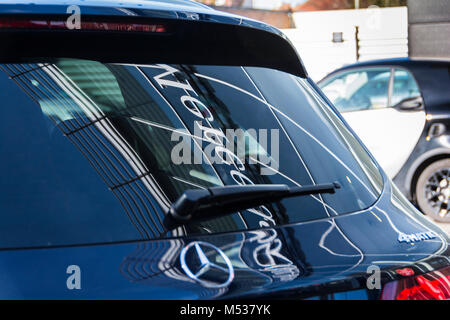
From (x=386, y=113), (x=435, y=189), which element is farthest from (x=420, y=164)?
(x=386, y=113)

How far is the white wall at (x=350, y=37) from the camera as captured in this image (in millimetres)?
30438

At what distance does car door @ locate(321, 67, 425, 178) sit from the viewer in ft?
27.3

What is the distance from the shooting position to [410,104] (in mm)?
8312

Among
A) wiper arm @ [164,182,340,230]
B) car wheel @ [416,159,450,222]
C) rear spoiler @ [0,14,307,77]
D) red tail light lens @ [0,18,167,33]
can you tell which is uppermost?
red tail light lens @ [0,18,167,33]

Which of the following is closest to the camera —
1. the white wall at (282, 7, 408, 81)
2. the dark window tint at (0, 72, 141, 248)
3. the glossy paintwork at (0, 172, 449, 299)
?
the glossy paintwork at (0, 172, 449, 299)

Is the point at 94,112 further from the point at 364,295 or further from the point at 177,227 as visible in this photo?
the point at 364,295

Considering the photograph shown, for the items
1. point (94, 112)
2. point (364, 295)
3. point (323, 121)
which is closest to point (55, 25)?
point (94, 112)

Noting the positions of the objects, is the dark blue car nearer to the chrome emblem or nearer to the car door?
the chrome emblem

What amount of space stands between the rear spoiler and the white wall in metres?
28.1

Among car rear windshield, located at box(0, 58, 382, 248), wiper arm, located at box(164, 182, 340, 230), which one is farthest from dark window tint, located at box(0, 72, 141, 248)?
wiper arm, located at box(164, 182, 340, 230)

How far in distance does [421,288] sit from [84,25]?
3.52 ft

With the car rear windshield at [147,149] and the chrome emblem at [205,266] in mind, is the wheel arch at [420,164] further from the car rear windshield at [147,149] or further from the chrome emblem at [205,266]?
the chrome emblem at [205,266]

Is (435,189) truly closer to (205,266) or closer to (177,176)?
(177,176)

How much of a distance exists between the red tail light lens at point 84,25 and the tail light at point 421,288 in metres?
0.91
